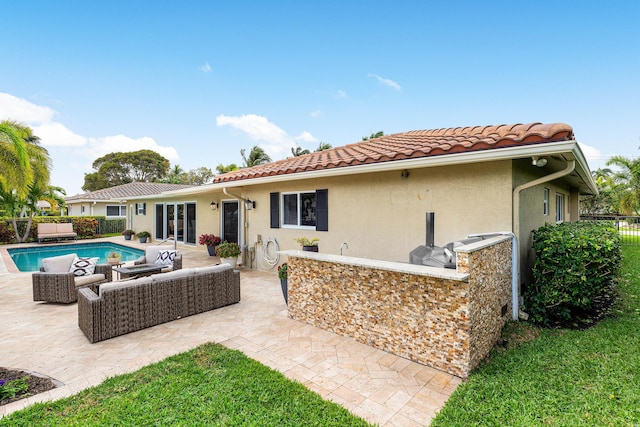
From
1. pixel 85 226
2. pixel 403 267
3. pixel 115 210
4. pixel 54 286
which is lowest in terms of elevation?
pixel 54 286

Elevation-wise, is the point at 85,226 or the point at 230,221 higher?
the point at 230,221

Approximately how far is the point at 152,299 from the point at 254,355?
251 cm

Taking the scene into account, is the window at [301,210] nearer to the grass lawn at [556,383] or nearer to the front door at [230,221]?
the front door at [230,221]

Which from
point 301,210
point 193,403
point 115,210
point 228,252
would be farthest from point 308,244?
point 115,210

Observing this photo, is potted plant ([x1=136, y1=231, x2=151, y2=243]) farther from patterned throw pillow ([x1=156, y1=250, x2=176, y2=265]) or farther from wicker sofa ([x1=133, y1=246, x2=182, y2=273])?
patterned throw pillow ([x1=156, y1=250, x2=176, y2=265])

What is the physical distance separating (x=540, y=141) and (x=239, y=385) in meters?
5.68

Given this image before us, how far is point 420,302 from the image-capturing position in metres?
4.25

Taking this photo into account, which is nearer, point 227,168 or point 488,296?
point 488,296

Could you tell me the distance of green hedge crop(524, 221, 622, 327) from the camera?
509 cm

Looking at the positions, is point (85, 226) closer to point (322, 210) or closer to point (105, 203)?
point (105, 203)

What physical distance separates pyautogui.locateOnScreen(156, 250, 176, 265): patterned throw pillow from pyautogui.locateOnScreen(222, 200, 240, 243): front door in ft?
12.4

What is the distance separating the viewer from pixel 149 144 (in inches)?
2125

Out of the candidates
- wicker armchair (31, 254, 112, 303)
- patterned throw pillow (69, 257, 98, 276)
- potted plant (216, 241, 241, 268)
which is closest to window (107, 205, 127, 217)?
potted plant (216, 241, 241, 268)

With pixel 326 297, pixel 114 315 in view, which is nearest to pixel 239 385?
pixel 326 297
